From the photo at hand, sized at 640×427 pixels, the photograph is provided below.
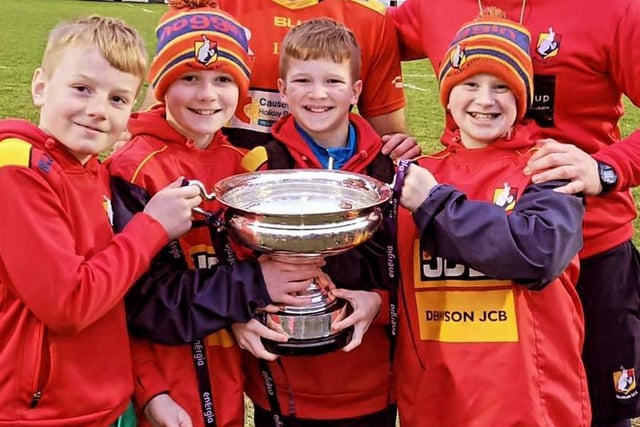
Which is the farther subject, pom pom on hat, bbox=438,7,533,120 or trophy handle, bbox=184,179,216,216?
pom pom on hat, bbox=438,7,533,120

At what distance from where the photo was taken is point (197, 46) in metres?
2.62

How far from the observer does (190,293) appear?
2.49 metres

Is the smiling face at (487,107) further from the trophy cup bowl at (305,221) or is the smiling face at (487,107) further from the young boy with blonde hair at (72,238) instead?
the young boy with blonde hair at (72,238)

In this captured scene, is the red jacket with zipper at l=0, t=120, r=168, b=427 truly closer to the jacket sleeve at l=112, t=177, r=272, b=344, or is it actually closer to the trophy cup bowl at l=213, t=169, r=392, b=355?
the jacket sleeve at l=112, t=177, r=272, b=344

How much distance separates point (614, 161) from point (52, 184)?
171 centimetres

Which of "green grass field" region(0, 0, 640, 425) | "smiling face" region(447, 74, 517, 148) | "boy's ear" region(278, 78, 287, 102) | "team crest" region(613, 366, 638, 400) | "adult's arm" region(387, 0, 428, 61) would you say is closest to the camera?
"smiling face" region(447, 74, 517, 148)

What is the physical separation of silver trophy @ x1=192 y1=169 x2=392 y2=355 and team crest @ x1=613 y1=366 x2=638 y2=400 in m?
1.10

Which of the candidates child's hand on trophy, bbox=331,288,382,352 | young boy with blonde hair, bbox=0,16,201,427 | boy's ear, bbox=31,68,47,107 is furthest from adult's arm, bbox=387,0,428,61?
boy's ear, bbox=31,68,47,107

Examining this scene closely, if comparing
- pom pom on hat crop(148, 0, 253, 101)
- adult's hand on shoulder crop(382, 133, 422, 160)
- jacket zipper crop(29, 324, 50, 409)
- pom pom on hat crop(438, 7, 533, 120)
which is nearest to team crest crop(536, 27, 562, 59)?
pom pom on hat crop(438, 7, 533, 120)

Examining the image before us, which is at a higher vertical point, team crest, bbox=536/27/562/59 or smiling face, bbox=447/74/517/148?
team crest, bbox=536/27/562/59

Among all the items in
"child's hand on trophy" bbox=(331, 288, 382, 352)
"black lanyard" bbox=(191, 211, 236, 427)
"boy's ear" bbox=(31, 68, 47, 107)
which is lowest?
"black lanyard" bbox=(191, 211, 236, 427)

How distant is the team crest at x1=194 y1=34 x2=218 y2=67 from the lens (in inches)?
103

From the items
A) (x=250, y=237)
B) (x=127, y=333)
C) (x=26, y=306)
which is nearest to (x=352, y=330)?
(x=250, y=237)

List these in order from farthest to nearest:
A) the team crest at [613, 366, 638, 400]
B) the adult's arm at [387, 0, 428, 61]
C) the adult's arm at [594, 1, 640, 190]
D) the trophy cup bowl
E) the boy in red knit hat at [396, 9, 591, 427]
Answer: the adult's arm at [387, 0, 428, 61] → the team crest at [613, 366, 638, 400] → the adult's arm at [594, 1, 640, 190] → the boy in red knit hat at [396, 9, 591, 427] → the trophy cup bowl
